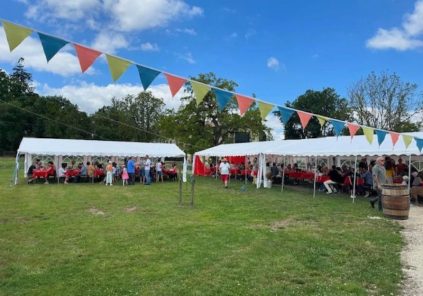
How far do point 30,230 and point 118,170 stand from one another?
553 inches

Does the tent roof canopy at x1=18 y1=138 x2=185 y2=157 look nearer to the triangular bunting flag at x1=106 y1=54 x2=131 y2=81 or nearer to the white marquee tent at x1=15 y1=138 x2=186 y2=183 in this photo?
the white marquee tent at x1=15 y1=138 x2=186 y2=183

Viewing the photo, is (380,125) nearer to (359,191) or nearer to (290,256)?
(359,191)

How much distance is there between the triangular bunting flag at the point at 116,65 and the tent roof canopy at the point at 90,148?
52.3ft

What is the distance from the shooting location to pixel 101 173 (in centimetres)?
2091

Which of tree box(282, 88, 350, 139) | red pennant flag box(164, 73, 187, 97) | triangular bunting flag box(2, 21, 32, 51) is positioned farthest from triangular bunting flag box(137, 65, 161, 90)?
tree box(282, 88, 350, 139)

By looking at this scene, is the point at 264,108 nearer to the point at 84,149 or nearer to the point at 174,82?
the point at 174,82

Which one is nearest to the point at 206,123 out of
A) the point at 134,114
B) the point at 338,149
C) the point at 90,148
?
the point at 90,148

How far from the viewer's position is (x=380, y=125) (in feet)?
111

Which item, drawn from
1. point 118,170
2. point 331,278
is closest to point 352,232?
point 331,278

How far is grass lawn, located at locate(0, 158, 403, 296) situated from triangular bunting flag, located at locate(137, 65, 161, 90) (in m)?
2.49

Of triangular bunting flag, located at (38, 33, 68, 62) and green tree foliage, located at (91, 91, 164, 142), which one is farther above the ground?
green tree foliage, located at (91, 91, 164, 142)

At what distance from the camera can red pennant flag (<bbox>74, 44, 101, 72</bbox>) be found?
521 centimetres

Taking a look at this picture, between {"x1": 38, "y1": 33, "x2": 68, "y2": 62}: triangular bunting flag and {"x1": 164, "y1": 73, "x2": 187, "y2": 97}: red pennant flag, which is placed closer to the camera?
{"x1": 38, "y1": 33, "x2": 68, "y2": 62}: triangular bunting flag

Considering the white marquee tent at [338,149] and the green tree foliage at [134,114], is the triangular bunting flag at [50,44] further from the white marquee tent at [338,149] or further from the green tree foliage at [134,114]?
the green tree foliage at [134,114]
